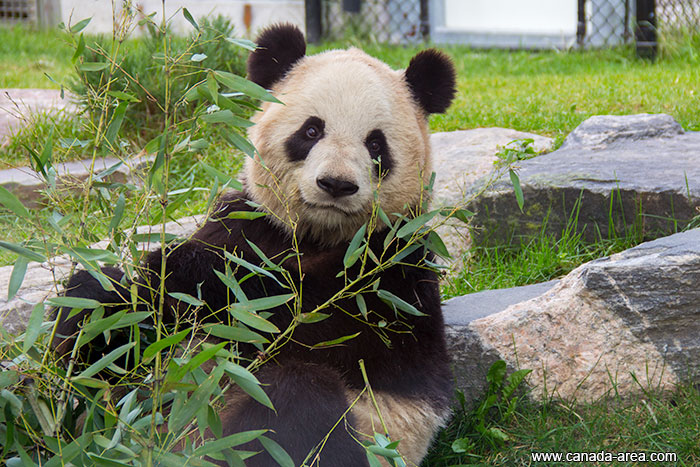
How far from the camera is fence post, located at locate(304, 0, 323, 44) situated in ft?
34.5

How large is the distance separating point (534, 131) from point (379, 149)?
10.5 ft

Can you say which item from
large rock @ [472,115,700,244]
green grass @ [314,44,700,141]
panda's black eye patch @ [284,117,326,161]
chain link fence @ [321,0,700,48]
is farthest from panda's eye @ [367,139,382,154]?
chain link fence @ [321,0,700,48]

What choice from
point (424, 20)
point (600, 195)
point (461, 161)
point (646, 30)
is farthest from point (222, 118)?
point (424, 20)

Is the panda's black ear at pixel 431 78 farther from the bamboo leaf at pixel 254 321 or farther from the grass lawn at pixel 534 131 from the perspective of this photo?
the bamboo leaf at pixel 254 321

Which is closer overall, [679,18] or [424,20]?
[679,18]

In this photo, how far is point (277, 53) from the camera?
112 inches

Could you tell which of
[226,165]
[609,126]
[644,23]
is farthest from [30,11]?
[609,126]

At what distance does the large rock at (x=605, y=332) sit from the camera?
2848 mm

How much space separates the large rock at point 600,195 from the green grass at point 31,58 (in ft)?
16.3

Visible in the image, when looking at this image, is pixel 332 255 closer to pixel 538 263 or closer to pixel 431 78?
pixel 431 78

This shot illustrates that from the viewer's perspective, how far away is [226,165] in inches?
213

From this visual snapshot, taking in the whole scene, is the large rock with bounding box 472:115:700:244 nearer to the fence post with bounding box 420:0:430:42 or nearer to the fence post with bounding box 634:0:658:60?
the fence post with bounding box 634:0:658:60

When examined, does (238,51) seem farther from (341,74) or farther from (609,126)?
(341,74)

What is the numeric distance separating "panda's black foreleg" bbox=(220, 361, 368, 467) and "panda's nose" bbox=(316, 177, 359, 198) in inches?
21.6
